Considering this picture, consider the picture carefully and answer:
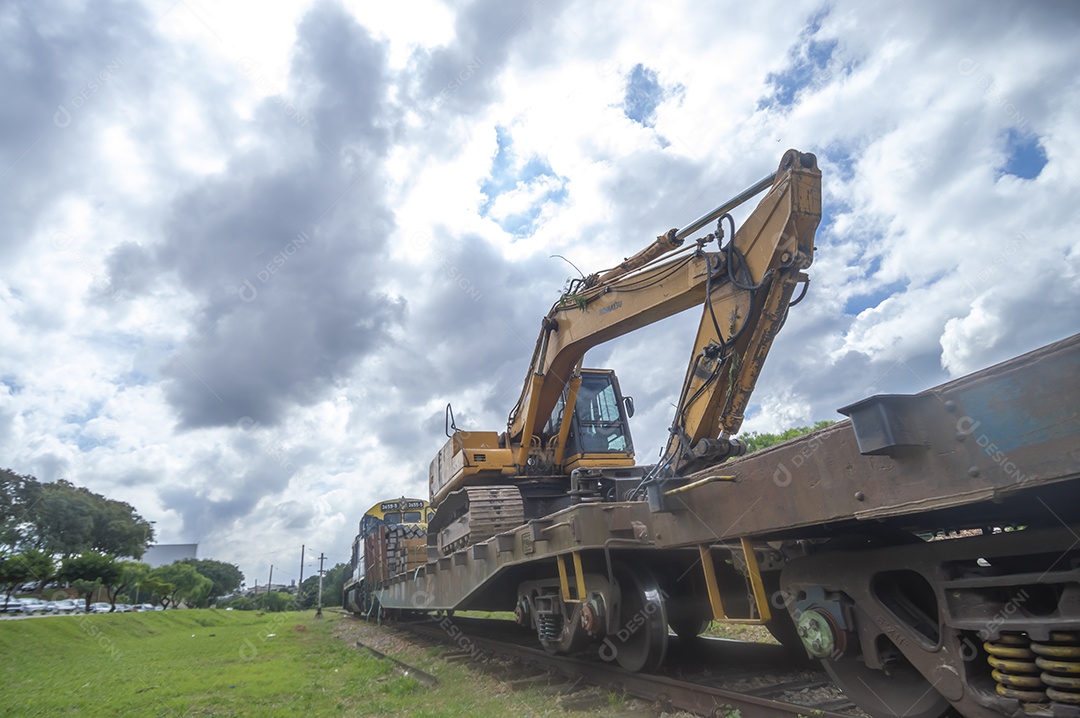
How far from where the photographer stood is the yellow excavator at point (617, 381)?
216 inches

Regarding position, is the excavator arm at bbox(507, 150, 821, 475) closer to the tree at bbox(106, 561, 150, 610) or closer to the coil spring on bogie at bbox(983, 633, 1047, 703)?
the coil spring on bogie at bbox(983, 633, 1047, 703)

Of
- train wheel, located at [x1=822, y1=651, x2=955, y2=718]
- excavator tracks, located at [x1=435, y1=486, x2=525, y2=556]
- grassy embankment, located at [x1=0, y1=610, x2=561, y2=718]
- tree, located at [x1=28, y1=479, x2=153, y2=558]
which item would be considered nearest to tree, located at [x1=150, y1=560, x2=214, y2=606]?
tree, located at [x1=28, y1=479, x2=153, y2=558]

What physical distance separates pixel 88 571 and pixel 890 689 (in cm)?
2774

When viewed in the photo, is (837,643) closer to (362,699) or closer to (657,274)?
(657,274)

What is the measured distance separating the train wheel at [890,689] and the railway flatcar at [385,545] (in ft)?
37.1

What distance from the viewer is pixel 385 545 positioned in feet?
55.4

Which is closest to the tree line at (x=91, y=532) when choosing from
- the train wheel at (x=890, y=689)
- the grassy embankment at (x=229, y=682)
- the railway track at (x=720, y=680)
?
the grassy embankment at (x=229, y=682)

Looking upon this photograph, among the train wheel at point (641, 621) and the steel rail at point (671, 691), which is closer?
the steel rail at point (671, 691)

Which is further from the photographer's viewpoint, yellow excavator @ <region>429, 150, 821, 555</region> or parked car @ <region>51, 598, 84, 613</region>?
parked car @ <region>51, 598, 84, 613</region>

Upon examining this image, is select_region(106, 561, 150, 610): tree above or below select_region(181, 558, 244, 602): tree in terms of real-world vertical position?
below

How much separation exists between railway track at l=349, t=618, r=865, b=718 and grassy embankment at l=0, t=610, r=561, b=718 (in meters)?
0.71

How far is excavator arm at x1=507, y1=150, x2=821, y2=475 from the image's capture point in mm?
5395

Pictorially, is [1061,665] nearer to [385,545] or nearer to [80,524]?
[385,545]
